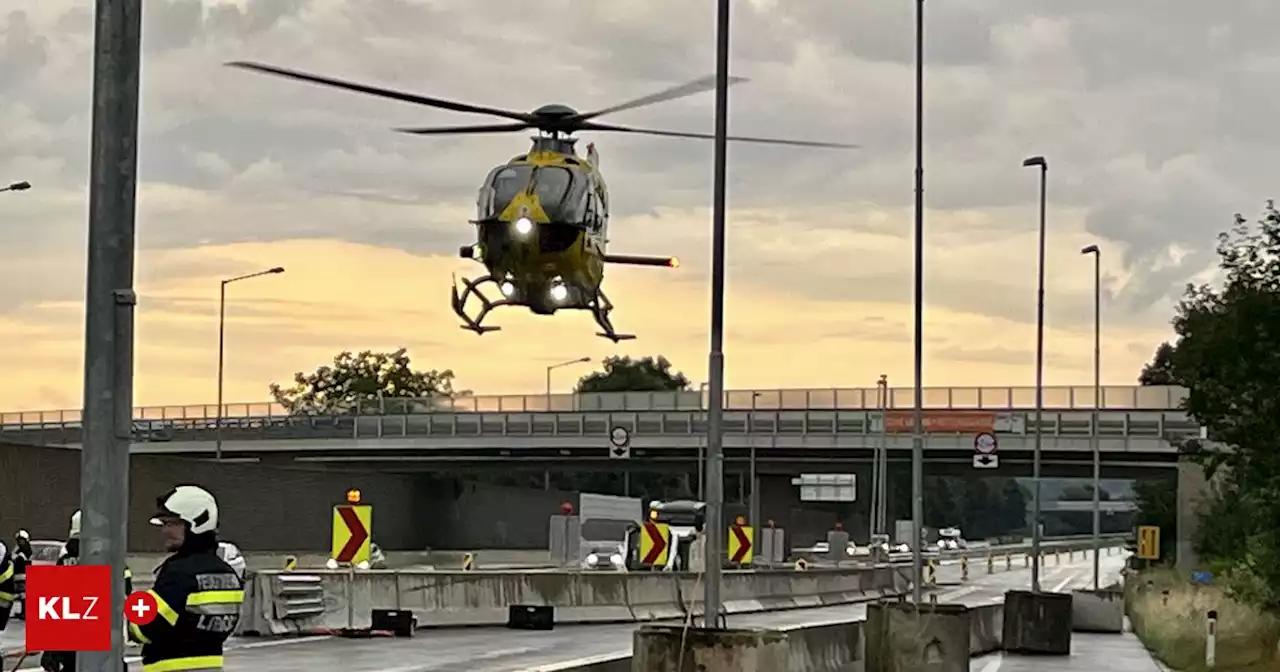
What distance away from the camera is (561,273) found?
36594 millimetres

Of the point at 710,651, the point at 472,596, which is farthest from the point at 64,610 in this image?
the point at 472,596

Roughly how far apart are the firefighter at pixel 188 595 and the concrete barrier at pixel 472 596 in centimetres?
1439

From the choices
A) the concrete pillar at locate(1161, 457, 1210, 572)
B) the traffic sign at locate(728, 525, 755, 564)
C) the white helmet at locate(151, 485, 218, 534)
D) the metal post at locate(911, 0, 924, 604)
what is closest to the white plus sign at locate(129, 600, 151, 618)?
the white helmet at locate(151, 485, 218, 534)

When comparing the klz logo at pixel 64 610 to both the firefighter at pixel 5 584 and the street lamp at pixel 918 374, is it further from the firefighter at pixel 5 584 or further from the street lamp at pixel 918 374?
the street lamp at pixel 918 374

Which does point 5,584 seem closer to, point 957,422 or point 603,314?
point 603,314

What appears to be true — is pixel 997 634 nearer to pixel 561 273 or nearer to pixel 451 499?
pixel 561 273

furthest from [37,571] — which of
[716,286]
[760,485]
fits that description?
[760,485]

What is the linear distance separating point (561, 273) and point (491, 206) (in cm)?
178

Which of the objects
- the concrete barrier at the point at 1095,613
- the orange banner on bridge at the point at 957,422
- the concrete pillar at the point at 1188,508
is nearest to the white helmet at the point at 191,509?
the concrete barrier at the point at 1095,613

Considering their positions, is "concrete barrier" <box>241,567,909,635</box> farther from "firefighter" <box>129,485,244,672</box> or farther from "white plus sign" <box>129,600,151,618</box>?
"white plus sign" <box>129,600,151,618</box>

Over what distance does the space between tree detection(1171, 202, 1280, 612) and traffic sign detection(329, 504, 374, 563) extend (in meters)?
11.6

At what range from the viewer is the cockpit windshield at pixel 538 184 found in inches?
1446

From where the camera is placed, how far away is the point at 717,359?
18609 millimetres

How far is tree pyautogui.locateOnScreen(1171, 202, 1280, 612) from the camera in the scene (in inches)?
1090
